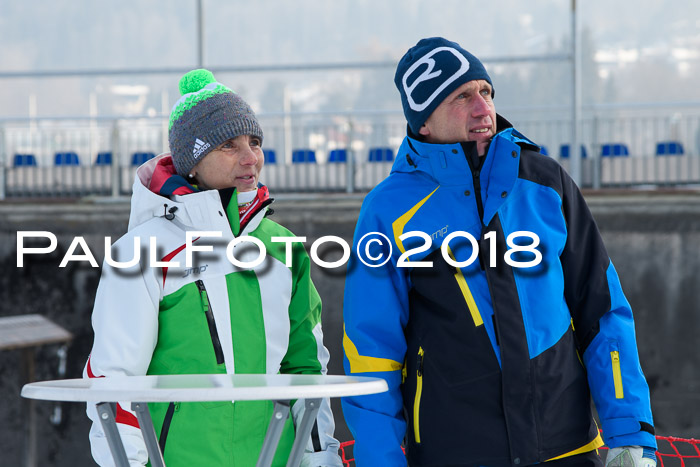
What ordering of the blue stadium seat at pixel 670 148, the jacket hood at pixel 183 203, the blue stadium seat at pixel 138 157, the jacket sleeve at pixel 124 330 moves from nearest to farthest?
1. the jacket sleeve at pixel 124 330
2. the jacket hood at pixel 183 203
3. the blue stadium seat at pixel 670 148
4. the blue stadium seat at pixel 138 157

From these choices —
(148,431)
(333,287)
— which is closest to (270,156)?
(333,287)

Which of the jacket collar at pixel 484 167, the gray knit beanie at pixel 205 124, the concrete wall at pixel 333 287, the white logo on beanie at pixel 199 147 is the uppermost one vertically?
the gray knit beanie at pixel 205 124

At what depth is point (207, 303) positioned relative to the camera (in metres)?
2.34

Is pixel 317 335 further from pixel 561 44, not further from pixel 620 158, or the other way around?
pixel 561 44

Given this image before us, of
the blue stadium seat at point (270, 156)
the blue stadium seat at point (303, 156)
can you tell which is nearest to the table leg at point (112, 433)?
the blue stadium seat at point (303, 156)

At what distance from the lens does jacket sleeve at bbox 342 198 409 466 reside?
2281mm

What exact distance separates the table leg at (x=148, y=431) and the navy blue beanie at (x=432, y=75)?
43.5 inches

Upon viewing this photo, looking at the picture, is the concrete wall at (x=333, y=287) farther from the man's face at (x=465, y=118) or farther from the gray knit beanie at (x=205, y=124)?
the man's face at (x=465, y=118)

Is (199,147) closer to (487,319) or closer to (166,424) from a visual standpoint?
(166,424)

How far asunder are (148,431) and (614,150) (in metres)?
9.35

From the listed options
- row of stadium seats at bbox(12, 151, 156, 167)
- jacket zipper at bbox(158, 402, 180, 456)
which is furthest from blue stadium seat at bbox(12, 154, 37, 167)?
jacket zipper at bbox(158, 402, 180, 456)

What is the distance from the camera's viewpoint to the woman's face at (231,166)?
100 inches

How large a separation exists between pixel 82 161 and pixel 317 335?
9.39 metres

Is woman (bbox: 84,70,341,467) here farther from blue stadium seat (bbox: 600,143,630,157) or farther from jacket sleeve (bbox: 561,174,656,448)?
blue stadium seat (bbox: 600,143,630,157)
